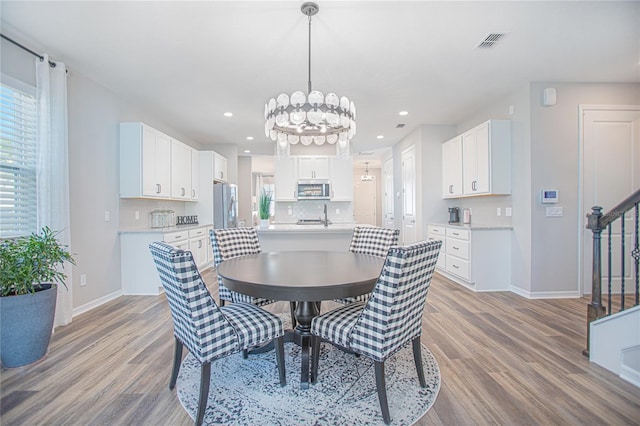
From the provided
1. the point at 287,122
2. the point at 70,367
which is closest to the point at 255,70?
the point at 287,122

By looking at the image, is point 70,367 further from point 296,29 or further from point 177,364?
point 296,29

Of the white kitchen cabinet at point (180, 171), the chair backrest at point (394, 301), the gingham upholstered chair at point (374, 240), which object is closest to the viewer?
the chair backrest at point (394, 301)

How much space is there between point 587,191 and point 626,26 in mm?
1820

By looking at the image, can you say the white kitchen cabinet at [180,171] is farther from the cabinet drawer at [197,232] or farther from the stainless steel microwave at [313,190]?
the stainless steel microwave at [313,190]

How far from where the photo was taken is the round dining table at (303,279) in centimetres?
162

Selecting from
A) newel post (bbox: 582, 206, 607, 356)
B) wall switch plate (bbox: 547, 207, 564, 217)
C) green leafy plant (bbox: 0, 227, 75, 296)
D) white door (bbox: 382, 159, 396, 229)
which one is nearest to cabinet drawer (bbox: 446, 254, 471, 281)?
wall switch plate (bbox: 547, 207, 564, 217)

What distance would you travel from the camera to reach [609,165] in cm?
357

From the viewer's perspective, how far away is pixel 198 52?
2762 mm

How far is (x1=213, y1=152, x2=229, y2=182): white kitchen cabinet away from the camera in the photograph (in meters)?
5.70

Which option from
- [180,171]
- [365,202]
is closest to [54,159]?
[180,171]

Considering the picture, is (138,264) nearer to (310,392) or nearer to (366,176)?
(310,392)

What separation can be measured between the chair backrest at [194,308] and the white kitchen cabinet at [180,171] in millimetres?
3295

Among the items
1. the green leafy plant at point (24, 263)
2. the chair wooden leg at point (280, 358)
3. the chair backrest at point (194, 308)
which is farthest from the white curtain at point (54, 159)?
the chair wooden leg at point (280, 358)

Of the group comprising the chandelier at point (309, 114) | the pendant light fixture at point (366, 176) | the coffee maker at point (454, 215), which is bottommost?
the coffee maker at point (454, 215)
